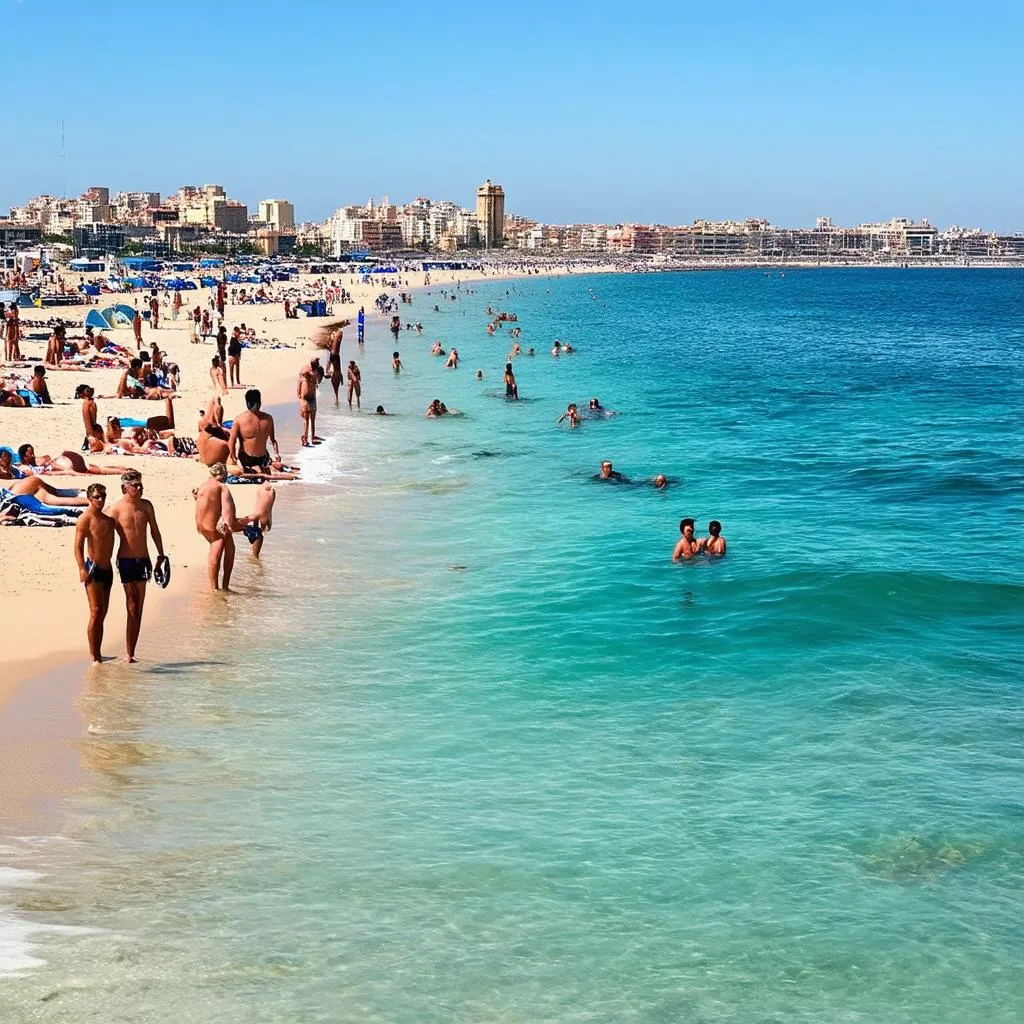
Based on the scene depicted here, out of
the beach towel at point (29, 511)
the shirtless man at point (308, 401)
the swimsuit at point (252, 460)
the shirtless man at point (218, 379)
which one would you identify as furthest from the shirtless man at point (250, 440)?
the shirtless man at point (218, 379)

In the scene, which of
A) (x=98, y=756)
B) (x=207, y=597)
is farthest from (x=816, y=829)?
(x=207, y=597)

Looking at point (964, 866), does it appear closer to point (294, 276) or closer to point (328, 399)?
point (328, 399)

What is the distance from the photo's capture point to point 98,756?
832 centimetres

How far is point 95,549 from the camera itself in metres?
9.60

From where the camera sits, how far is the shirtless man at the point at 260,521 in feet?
44.7

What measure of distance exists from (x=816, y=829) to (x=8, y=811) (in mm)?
4852

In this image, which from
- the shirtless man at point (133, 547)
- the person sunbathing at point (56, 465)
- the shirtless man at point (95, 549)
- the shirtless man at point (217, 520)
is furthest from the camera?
the person sunbathing at point (56, 465)

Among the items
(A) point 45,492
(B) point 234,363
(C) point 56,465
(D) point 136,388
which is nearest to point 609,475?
(C) point 56,465

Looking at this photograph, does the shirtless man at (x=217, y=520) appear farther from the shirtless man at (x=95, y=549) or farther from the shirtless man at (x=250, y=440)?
the shirtless man at (x=250, y=440)

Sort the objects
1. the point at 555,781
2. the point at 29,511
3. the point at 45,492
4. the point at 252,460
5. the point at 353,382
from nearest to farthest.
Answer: the point at 555,781 < the point at 29,511 < the point at 45,492 < the point at 252,460 < the point at 353,382

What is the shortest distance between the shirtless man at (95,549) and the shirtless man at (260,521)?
3.76m

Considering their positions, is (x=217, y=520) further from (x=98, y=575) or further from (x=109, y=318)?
(x=109, y=318)

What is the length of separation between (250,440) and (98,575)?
831cm

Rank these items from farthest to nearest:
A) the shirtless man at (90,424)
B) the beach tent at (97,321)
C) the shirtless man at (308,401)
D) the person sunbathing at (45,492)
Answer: the beach tent at (97,321) → the shirtless man at (308,401) → the shirtless man at (90,424) → the person sunbathing at (45,492)
